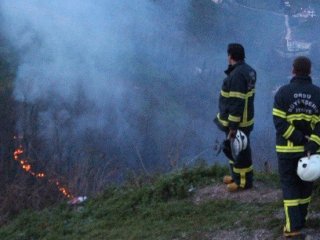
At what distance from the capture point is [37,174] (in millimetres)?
13219

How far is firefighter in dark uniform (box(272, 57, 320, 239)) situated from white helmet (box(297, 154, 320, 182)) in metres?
0.12

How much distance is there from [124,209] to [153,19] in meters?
21.2

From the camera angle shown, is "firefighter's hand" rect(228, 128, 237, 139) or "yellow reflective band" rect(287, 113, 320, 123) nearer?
"yellow reflective band" rect(287, 113, 320, 123)

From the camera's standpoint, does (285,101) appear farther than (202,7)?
No

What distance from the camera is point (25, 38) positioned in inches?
950

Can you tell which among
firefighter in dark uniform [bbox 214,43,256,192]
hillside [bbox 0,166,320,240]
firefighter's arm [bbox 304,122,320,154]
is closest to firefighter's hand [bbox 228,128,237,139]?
firefighter in dark uniform [bbox 214,43,256,192]

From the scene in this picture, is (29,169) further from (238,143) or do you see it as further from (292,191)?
(292,191)

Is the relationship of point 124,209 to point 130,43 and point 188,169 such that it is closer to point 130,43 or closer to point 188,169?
point 188,169

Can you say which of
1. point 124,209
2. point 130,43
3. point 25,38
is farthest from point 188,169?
point 130,43

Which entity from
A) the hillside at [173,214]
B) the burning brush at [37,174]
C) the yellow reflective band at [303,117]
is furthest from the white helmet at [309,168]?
the burning brush at [37,174]

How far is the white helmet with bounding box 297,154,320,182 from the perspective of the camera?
194 inches

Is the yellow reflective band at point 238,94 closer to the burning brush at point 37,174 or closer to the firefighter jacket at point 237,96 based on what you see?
the firefighter jacket at point 237,96

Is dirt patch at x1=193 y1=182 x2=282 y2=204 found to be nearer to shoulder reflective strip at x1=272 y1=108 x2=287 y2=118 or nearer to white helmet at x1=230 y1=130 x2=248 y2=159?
white helmet at x1=230 y1=130 x2=248 y2=159

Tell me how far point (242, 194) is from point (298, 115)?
215 centimetres
